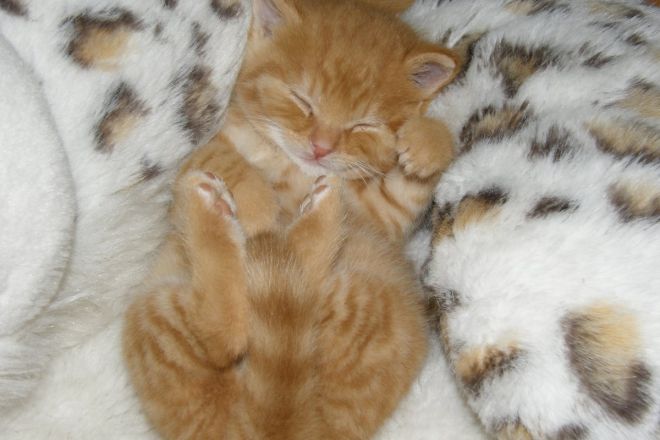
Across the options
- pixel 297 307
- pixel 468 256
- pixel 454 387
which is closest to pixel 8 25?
pixel 297 307

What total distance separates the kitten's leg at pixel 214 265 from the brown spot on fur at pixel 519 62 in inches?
21.8

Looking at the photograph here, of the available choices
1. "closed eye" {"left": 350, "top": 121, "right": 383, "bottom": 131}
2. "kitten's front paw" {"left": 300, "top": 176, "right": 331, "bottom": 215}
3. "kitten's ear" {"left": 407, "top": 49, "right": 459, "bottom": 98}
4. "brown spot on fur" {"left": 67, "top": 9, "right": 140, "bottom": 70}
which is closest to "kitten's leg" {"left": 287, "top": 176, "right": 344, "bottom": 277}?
"kitten's front paw" {"left": 300, "top": 176, "right": 331, "bottom": 215}

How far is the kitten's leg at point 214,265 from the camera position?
124cm

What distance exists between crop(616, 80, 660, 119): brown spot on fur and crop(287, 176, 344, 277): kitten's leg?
1.71ft

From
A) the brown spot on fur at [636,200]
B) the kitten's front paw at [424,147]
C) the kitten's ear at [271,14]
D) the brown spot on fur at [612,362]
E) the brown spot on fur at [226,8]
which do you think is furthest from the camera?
the kitten's ear at [271,14]

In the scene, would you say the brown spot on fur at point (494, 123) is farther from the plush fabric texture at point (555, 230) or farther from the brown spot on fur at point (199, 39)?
the brown spot on fur at point (199, 39)

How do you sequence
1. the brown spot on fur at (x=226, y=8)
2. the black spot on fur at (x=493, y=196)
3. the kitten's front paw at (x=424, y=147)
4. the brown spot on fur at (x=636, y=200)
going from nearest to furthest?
the brown spot on fur at (x=636, y=200) → the black spot on fur at (x=493, y=196) → the brown spot on fur at (x=226, y=8) → the kitten's front paw at (x=424, y=147)

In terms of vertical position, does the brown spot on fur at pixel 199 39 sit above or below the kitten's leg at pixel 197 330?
above

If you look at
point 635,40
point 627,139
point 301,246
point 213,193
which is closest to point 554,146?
point 627,139

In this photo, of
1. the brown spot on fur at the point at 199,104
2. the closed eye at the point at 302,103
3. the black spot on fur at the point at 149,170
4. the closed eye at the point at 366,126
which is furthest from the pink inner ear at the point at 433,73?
the black spot on fur at the point at 149,170

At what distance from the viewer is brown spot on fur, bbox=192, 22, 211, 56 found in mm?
1334

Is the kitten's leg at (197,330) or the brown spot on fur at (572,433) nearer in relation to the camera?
the brown spot on fur at (572,433)

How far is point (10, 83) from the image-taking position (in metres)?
1.08

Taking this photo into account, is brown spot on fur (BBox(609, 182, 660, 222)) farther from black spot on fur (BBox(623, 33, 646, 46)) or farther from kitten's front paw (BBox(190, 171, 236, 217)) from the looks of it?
kitten's front paw (BBox(190, 171, 236, 217))
